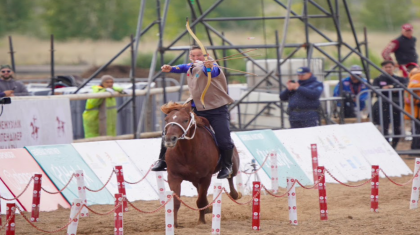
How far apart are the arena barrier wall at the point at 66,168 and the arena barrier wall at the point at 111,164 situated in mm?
115

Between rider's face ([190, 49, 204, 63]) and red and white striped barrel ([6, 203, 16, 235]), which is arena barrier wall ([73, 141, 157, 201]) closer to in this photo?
rider's face ([190, 49, 204, 63])

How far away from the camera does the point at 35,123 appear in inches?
466

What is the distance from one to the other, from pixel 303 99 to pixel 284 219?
212 inches

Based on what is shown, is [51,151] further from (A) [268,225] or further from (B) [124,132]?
(B) [124,132]

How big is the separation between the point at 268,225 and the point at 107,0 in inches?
933

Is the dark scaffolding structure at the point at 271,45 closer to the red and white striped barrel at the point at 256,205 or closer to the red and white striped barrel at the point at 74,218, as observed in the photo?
the red and white striped barrel at the point at 256,205

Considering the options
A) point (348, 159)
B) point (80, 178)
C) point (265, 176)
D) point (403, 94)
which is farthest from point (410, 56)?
point (80, 178)

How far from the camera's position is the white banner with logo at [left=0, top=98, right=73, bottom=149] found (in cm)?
1123

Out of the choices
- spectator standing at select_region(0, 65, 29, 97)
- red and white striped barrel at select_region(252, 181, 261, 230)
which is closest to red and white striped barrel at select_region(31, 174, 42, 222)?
red and white striped barrel at select_region(252, 181, 261, 230)

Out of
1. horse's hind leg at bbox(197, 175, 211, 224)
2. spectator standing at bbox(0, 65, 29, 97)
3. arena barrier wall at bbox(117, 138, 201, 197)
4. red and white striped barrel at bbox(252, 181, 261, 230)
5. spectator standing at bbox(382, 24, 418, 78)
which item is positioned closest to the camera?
red and white striped barrel at bbox(252, 181, 261, 230)

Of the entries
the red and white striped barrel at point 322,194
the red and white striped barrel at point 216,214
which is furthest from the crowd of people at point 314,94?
the red and white striped barrel at point 322,194

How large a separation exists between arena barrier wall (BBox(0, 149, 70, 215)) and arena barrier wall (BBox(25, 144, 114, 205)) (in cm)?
9

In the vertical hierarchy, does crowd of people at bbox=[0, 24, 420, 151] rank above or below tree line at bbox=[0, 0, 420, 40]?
below

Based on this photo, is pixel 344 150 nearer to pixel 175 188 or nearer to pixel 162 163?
pixel 162 163
